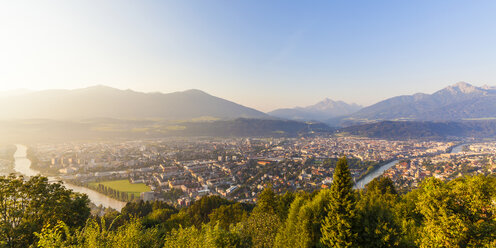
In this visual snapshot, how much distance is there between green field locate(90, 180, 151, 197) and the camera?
1574 inches

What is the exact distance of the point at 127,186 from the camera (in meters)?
42.9

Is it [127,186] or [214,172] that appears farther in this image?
[214,172]

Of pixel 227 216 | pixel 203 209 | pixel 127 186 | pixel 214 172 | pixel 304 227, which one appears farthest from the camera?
pixel 214 172

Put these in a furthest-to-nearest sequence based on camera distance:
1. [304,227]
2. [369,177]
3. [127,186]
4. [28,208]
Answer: [369,177], [127,186], [304,227], [28,208]

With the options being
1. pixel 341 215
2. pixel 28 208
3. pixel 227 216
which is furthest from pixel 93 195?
pixel 341 215

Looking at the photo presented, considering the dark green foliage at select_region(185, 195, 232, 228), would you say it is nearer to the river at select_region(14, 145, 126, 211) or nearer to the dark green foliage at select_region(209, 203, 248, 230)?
the dark green foliage at select_region(209, 203, 248, 230)

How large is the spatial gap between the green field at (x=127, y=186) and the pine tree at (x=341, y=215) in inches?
1484

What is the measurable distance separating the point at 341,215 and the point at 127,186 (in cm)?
A: 4538

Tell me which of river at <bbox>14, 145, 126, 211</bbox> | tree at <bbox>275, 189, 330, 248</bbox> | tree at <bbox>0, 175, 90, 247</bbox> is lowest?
river at <bbox>14, 145, 126, 211</bbox>

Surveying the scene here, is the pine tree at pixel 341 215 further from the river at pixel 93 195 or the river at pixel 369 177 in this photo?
the river at pixel 369 177

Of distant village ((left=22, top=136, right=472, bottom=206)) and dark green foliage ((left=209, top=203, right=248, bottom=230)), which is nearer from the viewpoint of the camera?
dark green foliage ((left=209, top=203, right=248, bottom=230))

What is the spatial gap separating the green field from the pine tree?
37.7 metres

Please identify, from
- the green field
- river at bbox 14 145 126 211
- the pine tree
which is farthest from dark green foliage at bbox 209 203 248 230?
the green field

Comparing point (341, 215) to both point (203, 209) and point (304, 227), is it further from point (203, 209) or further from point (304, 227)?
point (203, 209)
